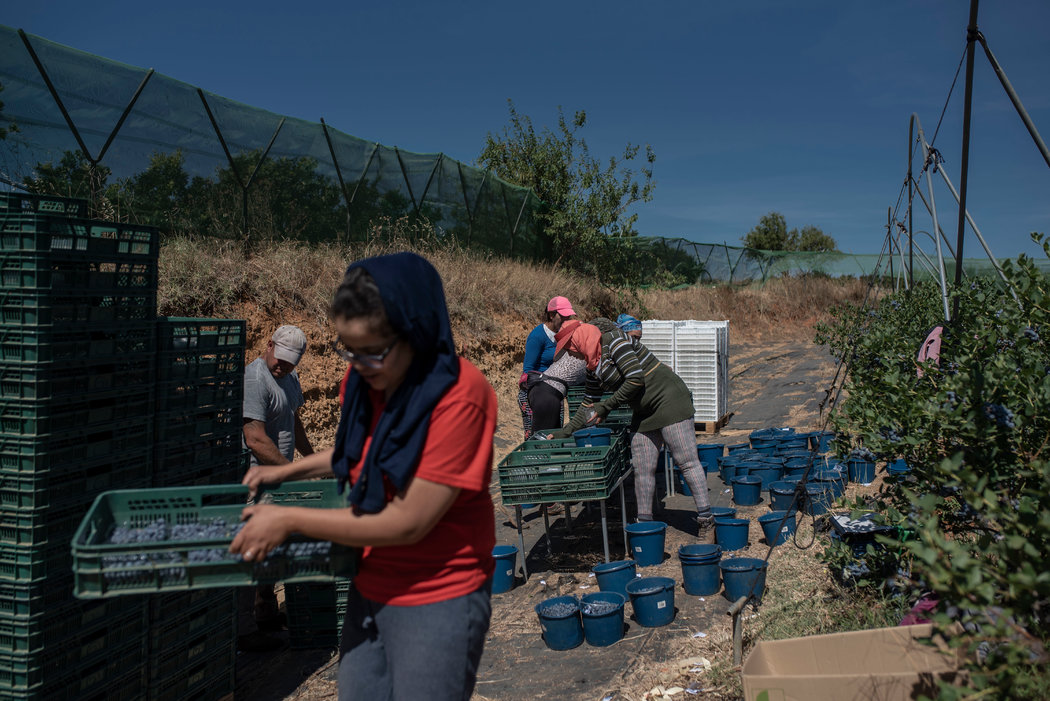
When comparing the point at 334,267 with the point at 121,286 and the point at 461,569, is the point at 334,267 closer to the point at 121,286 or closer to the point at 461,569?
the point at 121,286

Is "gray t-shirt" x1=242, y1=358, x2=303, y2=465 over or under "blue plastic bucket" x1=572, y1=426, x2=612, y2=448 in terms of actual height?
over

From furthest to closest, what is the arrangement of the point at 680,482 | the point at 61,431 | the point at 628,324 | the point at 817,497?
the point at 680,482, the point at 628,324, the point at 817,497, the point at 61,431

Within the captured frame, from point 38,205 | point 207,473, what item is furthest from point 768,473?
point 38,205

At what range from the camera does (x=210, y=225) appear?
32.9 feet

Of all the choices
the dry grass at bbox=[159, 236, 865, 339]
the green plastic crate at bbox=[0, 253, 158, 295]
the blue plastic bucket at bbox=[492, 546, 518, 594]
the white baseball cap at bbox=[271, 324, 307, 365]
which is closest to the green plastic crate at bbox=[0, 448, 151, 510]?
the green plastic crate at bbox=[0, 253, 158, 295]

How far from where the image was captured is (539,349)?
769cm

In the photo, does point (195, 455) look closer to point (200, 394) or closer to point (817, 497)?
point (200, 394)

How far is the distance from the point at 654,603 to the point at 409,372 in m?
3.21

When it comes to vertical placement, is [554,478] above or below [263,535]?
below

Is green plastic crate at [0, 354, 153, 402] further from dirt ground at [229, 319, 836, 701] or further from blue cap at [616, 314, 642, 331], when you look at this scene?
blue cap at [616, 314, 642, 331]

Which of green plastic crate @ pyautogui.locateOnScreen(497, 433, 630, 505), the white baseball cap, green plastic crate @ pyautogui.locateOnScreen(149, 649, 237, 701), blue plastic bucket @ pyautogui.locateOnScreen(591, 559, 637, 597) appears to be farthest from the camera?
green plastic crate @ pyautogui.locateOnScreen(497, 433, 630, 505)

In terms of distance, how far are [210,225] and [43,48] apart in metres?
2.67

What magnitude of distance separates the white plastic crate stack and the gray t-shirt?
23.5 ft

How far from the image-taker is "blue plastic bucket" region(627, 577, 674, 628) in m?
4.48
